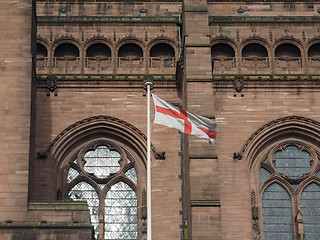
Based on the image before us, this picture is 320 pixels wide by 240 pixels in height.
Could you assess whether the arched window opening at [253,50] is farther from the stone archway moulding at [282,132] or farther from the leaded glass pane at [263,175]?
the leaded glass pane at [263,175]

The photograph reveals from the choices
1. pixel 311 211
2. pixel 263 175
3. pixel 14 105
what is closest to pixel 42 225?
Answer: pixel 14 105

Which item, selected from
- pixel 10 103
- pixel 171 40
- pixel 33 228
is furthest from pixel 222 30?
pixel 33 228

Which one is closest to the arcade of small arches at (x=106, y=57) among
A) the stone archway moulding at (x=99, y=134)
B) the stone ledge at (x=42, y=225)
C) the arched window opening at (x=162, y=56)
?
the arched window opening at (x=162, y=56)

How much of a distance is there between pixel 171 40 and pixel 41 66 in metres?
5.26

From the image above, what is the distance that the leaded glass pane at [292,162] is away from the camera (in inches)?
1241

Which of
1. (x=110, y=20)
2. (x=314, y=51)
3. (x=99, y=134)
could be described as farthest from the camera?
(x=314, y=51)

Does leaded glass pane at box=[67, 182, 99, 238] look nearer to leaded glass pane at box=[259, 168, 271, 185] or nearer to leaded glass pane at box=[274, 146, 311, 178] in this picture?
leaded glass pane at box=[259, 168, 271, 185]

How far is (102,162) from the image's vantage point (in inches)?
1249

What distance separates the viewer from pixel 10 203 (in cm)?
2497

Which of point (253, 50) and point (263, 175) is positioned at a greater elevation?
point (253, 50)

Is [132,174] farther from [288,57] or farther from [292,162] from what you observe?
[288,57]

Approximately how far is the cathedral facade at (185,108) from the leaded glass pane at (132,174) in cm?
8

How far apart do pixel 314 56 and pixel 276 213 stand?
23.1 ft

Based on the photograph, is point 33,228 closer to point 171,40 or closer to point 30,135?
point 30,135
